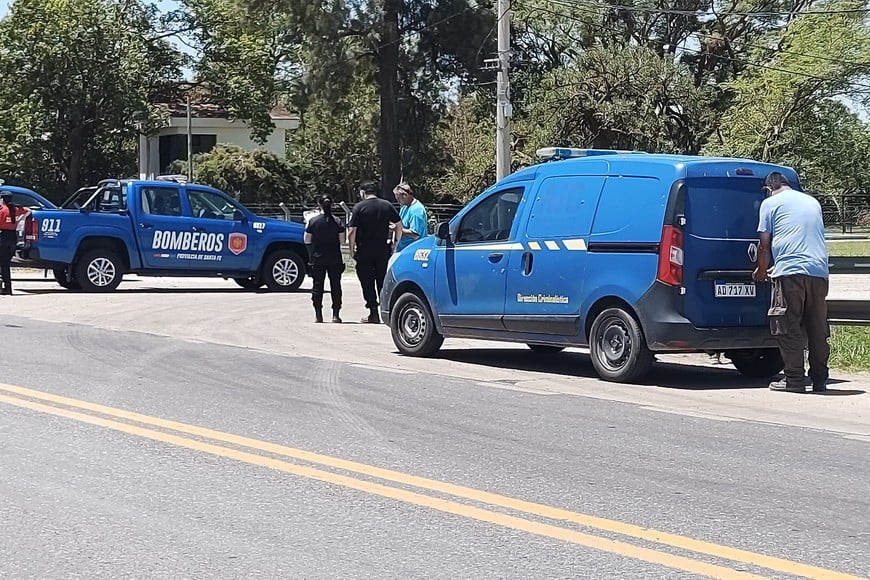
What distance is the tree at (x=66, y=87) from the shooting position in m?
46.8

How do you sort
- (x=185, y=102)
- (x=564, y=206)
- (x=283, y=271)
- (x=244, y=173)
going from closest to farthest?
(x=564, y=206) < (x=283, y=271) < (x=244, y=173) < (x=185, y=102)

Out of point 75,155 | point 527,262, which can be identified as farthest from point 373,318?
point 75,155

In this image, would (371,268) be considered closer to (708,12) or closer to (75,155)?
(75,155)

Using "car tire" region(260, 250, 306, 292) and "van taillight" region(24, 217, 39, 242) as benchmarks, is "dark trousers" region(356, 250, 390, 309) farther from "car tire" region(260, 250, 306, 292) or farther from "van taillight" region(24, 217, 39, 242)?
"van taillight" region(24, 217, 39, 242)

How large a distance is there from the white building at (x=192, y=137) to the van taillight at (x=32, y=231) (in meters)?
36.7

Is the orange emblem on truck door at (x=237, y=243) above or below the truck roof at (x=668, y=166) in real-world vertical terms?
below

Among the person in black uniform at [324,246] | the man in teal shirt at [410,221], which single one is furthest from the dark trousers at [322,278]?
the man in teal shirt at [410,221]

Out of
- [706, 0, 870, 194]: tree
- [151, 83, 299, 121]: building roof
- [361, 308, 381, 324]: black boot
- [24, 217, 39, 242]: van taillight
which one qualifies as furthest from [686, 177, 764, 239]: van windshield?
[151, 83, 299, 121]: building roof

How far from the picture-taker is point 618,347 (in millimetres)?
11352

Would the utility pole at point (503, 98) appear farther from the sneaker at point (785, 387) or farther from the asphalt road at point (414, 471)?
the sneaker at point (785, 387)

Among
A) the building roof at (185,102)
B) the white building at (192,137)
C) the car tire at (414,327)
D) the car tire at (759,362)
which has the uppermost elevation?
the building roof at (185,102)

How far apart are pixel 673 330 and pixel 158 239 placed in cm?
1390

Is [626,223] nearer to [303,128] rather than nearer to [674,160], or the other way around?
[674,160]

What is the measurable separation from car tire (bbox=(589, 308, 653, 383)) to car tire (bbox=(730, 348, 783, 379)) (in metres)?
1.36
